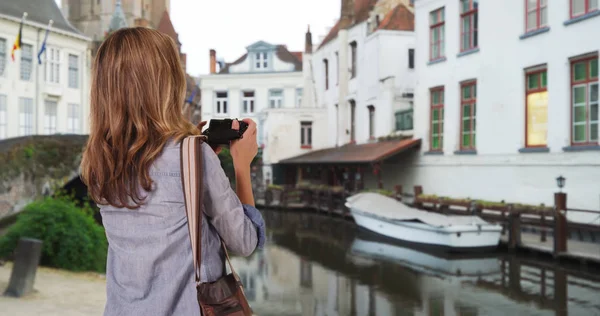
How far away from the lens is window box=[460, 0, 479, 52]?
18.5 m

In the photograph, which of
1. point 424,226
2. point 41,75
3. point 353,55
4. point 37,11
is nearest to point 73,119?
point 41,75

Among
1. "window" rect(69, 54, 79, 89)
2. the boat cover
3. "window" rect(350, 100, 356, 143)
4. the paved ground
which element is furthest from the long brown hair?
"window" rect(69, 54, 79, 89)

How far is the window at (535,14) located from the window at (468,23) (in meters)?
2.40

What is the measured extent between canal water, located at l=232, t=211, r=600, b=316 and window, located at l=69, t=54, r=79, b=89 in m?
16.4

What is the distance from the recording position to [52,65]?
87.4 feet

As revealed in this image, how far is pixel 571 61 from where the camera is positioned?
1458 cm

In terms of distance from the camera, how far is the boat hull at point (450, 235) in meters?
14.1

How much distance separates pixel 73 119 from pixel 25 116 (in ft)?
11.0

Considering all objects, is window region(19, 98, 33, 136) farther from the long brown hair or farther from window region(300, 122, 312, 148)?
the long brown hair

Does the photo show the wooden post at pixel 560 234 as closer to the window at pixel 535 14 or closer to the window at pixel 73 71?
the window at pixel 535 14

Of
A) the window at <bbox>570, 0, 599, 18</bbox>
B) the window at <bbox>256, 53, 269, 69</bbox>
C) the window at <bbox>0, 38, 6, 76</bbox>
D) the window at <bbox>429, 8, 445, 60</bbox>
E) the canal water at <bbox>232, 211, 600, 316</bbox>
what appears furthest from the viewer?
the window at <bbox>256, 53, 269, 69</bbox>

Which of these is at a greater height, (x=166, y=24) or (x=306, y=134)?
(x=166, y=24)

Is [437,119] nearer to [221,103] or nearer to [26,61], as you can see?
[26,61]

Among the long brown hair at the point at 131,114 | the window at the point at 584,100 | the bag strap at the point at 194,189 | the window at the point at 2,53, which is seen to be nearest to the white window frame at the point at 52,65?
the window at the point at 2,53
